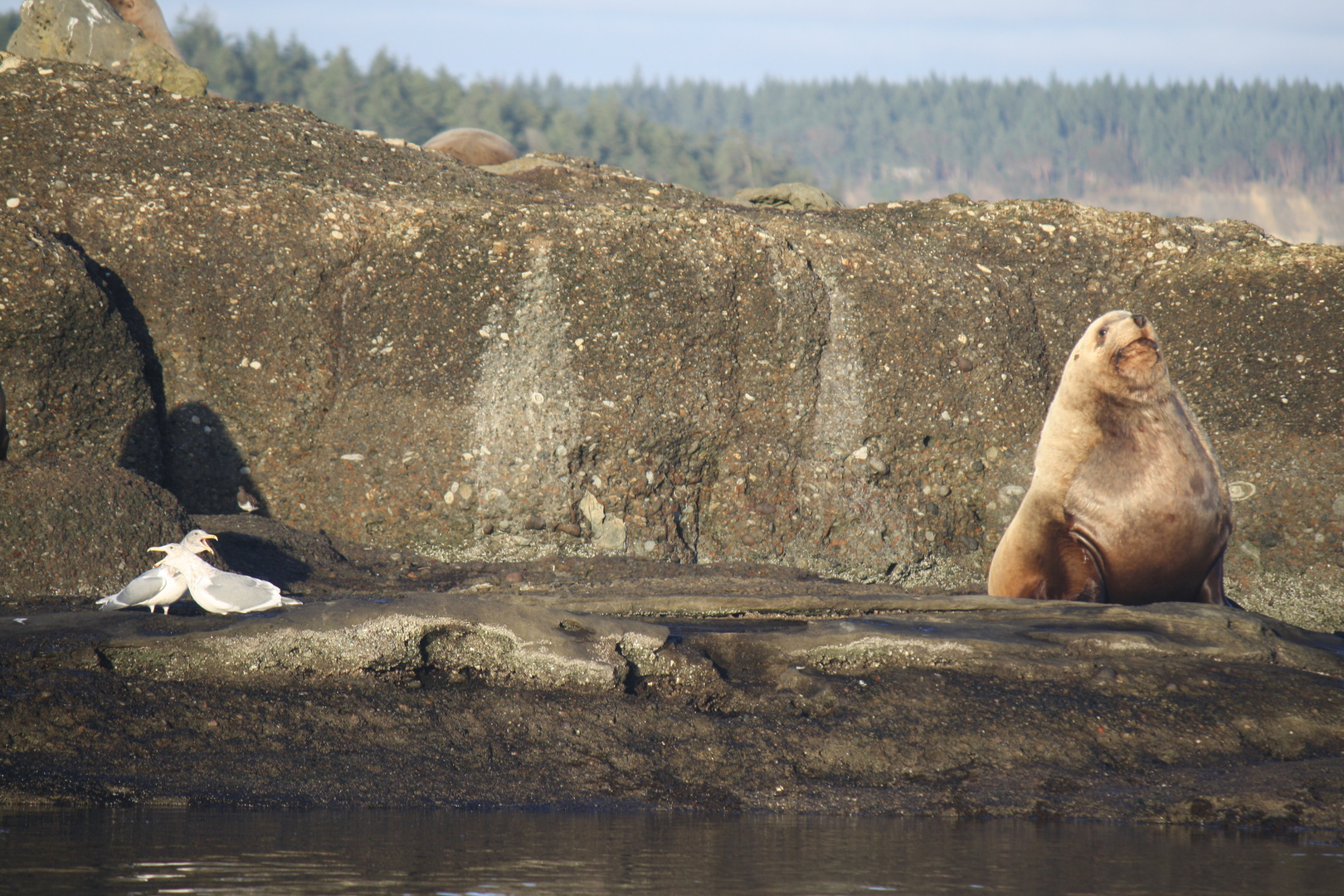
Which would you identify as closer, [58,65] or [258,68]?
[58,65]

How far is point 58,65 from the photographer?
8852 mm

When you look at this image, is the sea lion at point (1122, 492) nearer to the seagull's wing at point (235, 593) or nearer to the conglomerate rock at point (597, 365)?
the conglomerate rock at point (597, 365)

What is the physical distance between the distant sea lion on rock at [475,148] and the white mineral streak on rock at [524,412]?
20.0 feet

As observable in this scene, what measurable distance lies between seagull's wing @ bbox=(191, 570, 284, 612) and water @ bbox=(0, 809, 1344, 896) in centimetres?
129

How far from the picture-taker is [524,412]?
7.86 metres

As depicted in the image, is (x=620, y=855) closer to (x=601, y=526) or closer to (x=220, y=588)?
(x=220, y=588)

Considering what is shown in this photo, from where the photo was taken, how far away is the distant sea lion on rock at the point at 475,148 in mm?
13828

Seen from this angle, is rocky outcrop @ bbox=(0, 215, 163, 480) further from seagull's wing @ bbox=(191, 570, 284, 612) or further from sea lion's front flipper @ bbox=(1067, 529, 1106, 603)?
sea lion's front flipper @ bbox=(1067, 529, 1106, 603)

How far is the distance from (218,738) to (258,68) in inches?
2895

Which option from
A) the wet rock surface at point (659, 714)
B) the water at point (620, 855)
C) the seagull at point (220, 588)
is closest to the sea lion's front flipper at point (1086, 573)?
the wet rock surface at point (659, 714)

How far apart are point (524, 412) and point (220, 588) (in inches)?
143

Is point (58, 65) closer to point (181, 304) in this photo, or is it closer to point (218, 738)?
point (181, 304)

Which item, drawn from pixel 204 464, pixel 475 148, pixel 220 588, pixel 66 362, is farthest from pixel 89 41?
pixel 220 588

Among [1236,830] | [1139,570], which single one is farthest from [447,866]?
[1139,570]
